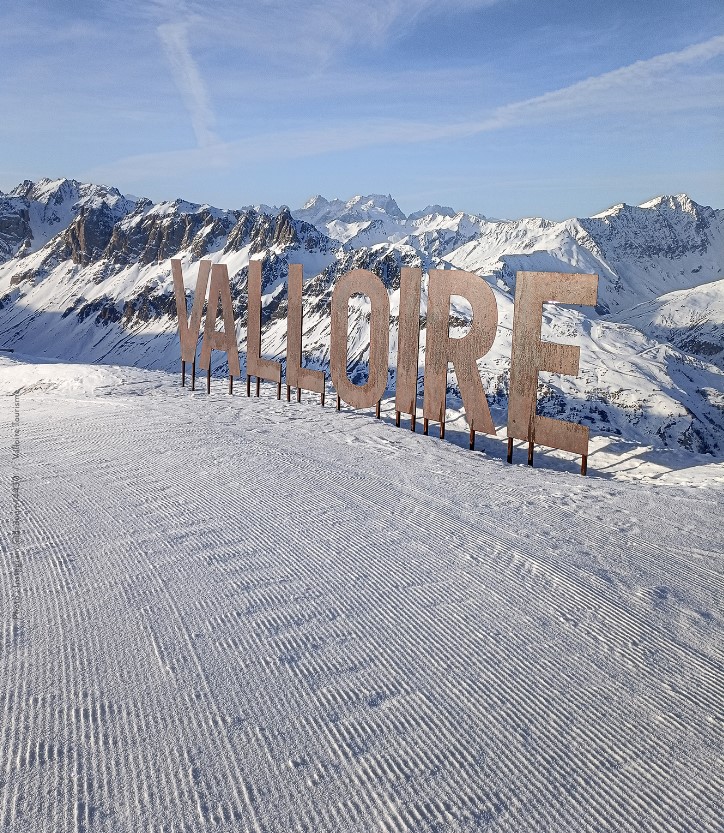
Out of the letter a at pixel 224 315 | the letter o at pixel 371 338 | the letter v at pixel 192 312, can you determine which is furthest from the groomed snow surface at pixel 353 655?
the letter v at pixel 192 312

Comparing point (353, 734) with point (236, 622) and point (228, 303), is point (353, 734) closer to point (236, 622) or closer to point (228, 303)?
point (236, 622)

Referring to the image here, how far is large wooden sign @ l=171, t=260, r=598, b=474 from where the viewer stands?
1315 cm

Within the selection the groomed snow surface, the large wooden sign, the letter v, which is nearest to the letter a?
the large wooden sign

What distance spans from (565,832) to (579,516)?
581cm

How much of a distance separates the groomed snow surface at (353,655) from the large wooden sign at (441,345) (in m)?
3.65

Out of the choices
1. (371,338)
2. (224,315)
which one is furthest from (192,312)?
(371,338)

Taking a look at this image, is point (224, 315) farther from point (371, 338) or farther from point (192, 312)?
point (371, 338)

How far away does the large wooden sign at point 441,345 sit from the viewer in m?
13.1

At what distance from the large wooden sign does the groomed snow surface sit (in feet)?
12.0

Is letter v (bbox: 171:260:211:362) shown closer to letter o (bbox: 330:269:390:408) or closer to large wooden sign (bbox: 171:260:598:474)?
large wooden sign (bbox: 171:260:598:474)

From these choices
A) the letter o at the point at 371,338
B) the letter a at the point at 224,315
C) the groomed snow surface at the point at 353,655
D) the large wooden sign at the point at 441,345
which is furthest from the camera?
the letter a at the point at 224,315

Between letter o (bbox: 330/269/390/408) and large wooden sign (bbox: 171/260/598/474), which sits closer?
large wooden sign (bbox: 171/260/598/474)

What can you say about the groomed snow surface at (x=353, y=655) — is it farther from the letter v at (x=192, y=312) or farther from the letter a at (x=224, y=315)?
the letter v at (x=192, y=312)

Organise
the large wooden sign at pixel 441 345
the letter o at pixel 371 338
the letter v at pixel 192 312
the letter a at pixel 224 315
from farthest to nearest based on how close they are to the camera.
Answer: the letter v at pixel 192 312, the letter a at pixel 224 315, the letter o at pixel 371 338, the large wooden sign at pixel 441 345
